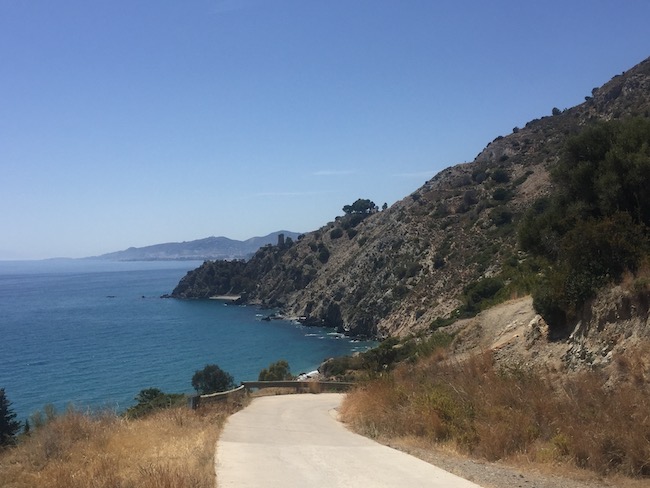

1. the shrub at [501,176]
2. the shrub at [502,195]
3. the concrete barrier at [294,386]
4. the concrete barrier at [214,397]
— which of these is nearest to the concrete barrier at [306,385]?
the concrete barrier at [294,386]

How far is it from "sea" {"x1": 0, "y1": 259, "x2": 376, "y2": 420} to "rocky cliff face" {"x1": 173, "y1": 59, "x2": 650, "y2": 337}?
706 centimetres

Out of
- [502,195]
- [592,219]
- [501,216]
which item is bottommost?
[592,219]

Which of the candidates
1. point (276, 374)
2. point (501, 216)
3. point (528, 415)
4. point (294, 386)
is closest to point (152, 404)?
point (294, 386)

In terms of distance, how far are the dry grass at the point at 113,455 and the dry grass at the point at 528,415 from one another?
12.9 ft

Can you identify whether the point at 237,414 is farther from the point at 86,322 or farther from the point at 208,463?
the point at 86,322

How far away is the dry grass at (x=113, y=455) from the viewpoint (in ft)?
21.3

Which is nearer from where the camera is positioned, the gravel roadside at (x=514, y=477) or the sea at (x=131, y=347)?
the gravel roadside at (x=514, y=477)

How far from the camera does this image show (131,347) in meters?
77.3

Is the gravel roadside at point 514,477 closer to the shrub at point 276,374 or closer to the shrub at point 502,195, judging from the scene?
the shrub at point 276,374

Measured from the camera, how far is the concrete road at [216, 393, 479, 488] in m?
6.95

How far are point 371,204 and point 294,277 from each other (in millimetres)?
45484

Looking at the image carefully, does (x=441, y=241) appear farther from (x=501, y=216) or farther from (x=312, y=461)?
(x=312, y=461)

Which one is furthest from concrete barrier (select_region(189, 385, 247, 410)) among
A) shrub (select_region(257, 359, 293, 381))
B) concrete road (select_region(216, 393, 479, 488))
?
shrub (select_region(257, 359, 293, 381))

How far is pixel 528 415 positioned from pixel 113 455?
6.57 meters
